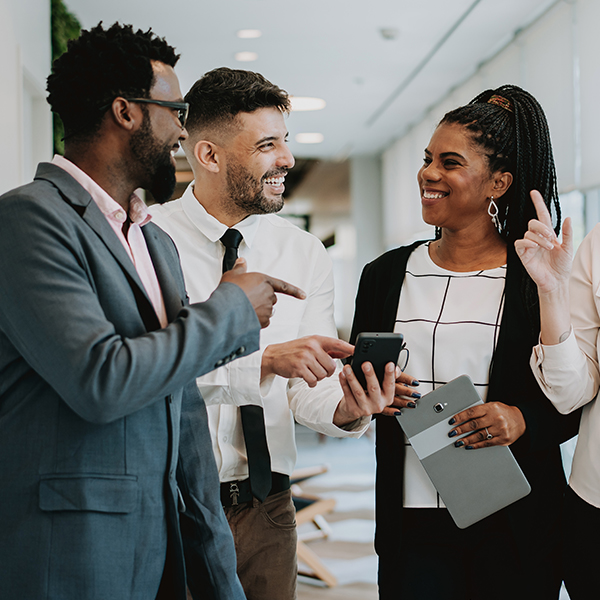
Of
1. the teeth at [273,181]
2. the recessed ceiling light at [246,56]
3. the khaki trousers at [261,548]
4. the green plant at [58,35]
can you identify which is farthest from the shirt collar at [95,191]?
the recessed ceiling light at [246,56]

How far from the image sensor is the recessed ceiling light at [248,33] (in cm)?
488

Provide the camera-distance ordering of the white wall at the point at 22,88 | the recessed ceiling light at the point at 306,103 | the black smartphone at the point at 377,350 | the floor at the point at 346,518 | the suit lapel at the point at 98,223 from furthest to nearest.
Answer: the recessed ceiling light at the point at 306,103 < the floor at the point at 346,518 < the white wall at the point at 22,88 < the black smartphone at the point at 377,350 < the suit lapel at the point at 98,223

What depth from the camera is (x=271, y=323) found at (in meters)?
1.71


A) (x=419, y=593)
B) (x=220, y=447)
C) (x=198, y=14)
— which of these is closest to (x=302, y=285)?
(x=220, y=447)

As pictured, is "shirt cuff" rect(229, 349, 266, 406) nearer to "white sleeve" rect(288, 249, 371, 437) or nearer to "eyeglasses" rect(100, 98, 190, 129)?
"white sleeve" rect(288, 249, 371, 437)

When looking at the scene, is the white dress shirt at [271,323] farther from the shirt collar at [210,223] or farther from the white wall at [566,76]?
the white wall at [566,76]

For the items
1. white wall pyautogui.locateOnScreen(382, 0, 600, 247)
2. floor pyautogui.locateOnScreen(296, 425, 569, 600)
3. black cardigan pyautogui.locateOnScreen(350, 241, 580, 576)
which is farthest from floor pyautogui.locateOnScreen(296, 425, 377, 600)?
white wall pyautogui.locateOnScreen(382, 0, 600, 247)

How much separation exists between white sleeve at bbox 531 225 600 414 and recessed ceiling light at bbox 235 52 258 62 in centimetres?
439

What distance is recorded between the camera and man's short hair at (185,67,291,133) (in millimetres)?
1772

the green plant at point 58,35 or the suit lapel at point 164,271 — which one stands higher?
the green plant at point 58,35

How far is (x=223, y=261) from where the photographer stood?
5.55ft

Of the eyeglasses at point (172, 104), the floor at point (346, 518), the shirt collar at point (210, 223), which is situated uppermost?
the eyeglasses at point (172, 104)

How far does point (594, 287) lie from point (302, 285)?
0.72m

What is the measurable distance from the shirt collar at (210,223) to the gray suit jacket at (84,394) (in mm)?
680
